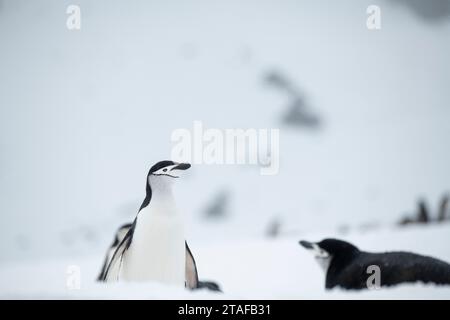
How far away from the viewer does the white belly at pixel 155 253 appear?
3102 mm

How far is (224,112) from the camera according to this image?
325 cm

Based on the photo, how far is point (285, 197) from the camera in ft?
10.6

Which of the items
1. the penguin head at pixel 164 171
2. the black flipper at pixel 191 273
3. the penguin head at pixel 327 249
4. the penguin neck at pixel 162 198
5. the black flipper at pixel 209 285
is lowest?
the black flipper at pixel 209 285

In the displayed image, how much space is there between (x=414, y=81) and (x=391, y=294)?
3.26 ft

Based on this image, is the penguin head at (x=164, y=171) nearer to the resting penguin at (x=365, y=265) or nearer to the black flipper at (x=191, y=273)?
the black flipper at (x=191, y=273)

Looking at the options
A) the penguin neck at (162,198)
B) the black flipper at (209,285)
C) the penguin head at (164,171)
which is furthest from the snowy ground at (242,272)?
the penguin head at (164,171)

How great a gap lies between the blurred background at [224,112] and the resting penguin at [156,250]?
9cm

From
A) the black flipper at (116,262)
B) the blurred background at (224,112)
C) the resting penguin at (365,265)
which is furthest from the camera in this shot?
the blurred background at (224,112)

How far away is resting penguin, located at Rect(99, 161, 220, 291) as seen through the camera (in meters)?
3.10

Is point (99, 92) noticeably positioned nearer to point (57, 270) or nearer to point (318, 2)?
point (57, 270)

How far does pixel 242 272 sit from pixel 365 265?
0.55 meters

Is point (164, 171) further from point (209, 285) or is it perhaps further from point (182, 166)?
point (209, 285)

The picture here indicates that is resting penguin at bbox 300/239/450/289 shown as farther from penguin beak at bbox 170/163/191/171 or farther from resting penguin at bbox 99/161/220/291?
penguin beak at bbox 170/163/191/171
